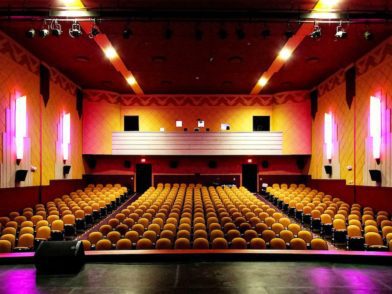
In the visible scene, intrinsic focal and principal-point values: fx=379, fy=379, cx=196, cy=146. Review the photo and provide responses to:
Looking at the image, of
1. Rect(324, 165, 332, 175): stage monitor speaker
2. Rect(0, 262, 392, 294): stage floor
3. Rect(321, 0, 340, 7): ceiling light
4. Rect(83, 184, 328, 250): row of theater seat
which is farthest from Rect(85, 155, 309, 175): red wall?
Rect(0, 262, 392, 294): stage floor

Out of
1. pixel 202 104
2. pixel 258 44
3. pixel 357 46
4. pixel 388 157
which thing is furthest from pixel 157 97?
pixel 388 157

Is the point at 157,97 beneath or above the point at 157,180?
above

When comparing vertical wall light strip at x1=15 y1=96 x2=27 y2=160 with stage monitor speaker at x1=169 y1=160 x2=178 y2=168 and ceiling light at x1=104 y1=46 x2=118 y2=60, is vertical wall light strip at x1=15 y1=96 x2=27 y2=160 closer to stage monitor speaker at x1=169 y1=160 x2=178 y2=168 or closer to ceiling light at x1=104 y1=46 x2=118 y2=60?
ceiling light at x1=104 y1=46 x2=118 y2=60

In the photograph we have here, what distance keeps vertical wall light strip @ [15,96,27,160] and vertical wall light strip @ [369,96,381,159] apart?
34.7 feet

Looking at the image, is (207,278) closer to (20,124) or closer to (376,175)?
(376,175)

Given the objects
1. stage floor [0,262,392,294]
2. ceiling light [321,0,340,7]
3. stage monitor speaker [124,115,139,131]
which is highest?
ceiling light [321,0,340,7]

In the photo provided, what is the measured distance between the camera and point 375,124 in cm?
1148

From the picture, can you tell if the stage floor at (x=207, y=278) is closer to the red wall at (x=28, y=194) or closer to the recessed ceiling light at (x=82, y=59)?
the red wall at (x=28, y=194)

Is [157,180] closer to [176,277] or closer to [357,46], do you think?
[357,46]

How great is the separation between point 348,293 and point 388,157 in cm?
806

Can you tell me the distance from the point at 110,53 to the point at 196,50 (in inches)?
111

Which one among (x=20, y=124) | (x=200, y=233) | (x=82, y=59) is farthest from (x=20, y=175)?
(x=200, y=233)

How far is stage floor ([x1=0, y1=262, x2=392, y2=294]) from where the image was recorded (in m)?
3.98

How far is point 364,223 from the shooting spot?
937cm
